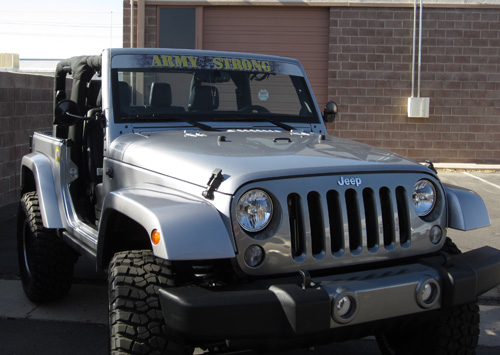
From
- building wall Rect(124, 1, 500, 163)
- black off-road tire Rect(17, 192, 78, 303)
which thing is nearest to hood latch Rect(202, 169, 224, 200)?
black off-road tire Rect(17, 192, 78, 303)

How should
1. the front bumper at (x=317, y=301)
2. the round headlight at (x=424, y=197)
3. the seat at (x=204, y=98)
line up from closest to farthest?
the front bumper at (x=317, y=301)
the round headlight at (x=424, y=197)
the seat at (x=204, y=98)

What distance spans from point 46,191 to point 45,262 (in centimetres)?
49

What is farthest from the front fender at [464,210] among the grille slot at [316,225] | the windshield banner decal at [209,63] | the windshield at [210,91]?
the windshield banner decal at [209,63]

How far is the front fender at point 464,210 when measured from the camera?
3436mm

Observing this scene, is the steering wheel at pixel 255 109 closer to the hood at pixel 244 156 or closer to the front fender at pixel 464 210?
the hood at pixel 244 156

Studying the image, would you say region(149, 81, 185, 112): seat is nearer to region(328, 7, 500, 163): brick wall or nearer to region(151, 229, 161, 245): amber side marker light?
region(151, 229, 161, 245): amber side marker light

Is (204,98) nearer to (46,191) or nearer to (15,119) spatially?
(46,191)

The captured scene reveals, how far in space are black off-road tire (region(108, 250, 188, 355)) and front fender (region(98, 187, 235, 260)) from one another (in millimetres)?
206

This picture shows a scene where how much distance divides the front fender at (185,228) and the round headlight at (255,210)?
0.39 ft

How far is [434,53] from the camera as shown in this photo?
43.9ft

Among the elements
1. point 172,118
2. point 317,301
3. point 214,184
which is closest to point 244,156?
point 214,184

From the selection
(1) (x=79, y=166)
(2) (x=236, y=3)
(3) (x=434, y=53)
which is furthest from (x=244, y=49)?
(1) (x=79, y=166)

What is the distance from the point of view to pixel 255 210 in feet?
9.64

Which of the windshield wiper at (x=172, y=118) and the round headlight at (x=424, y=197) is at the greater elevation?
the windshield wiper at (x=172, y=118)
